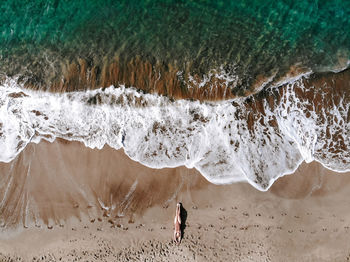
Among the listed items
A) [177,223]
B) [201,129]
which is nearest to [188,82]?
[201,129]

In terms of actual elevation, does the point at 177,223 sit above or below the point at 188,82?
below

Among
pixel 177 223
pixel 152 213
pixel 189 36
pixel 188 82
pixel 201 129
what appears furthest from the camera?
pixel 189 36

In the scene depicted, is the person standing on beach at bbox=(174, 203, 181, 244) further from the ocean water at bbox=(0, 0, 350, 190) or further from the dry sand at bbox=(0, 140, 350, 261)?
the ocean water at bbox=(0, 0, 350, 190)

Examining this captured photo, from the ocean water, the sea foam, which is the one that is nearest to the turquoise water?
the ocean water

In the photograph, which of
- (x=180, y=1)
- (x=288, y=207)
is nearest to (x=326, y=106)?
(x=288, y=207)

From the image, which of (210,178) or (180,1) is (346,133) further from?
(180,1)

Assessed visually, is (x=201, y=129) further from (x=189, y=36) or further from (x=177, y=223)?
(x=189, y=36)

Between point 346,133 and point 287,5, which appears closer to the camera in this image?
point 346,133
